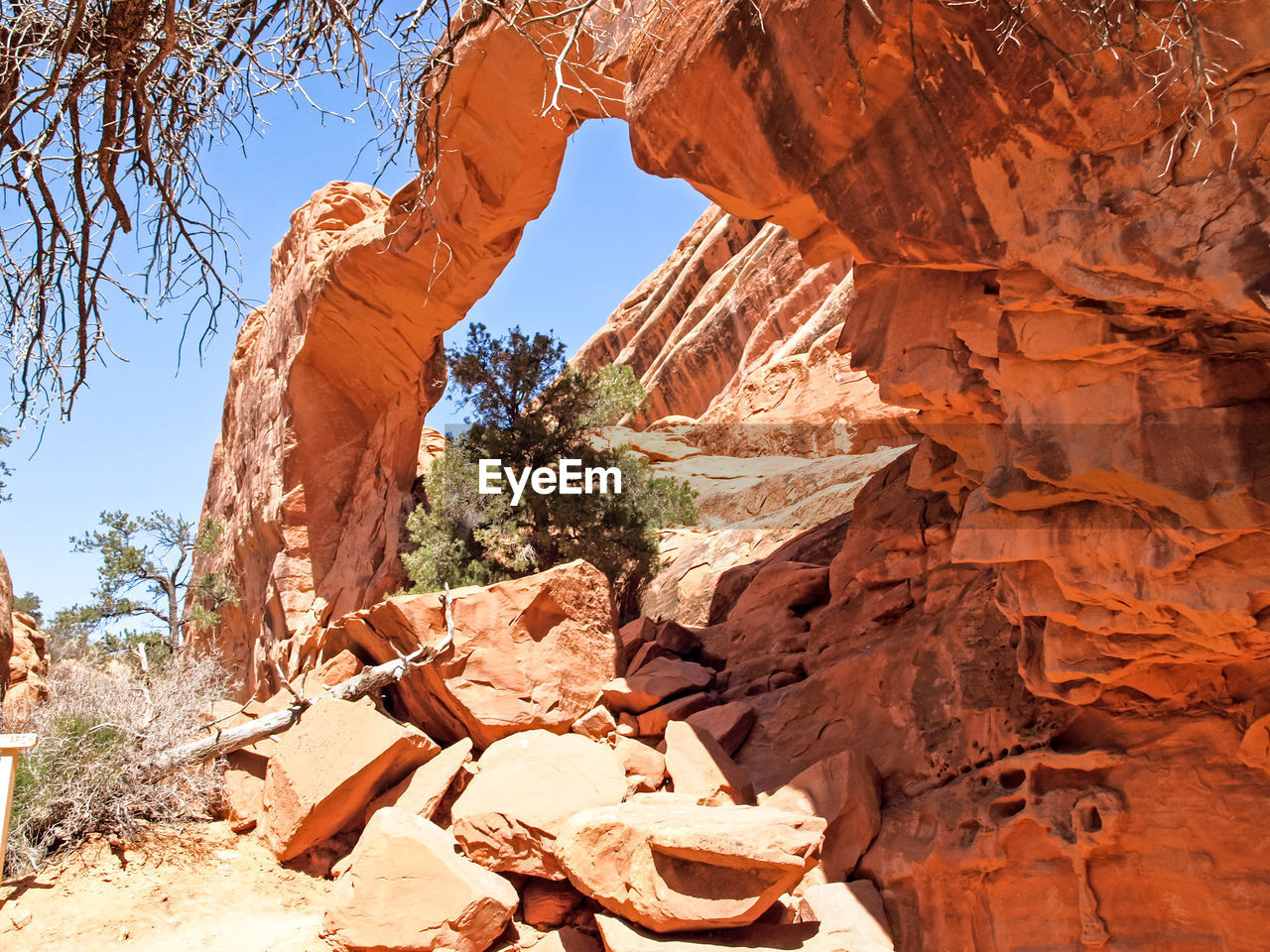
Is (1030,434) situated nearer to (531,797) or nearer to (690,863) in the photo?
(690,863)

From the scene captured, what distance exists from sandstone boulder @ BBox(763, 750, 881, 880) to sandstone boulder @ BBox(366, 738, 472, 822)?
278 cm

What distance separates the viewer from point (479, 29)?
9023 mm

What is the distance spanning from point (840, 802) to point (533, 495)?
617 cm

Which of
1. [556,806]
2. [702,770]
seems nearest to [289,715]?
[556,806]

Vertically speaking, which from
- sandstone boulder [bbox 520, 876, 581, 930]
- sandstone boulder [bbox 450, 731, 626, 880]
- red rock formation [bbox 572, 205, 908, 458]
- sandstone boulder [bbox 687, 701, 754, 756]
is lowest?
sandstone boulder [bbox 520, 876, 581, 930]

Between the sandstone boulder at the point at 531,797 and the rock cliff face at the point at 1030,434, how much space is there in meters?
1.35

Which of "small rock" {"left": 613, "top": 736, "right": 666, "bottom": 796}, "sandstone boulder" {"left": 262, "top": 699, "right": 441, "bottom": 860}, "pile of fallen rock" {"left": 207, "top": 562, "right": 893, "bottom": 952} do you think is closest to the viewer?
"pile of fallen rock" {"left": 207, "top": 562, "right": 893, "bottom": 952}

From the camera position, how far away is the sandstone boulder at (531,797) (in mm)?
6691

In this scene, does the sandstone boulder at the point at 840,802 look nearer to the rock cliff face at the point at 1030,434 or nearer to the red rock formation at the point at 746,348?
the rock cliff face at the point at 1030,434

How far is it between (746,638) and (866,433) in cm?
939

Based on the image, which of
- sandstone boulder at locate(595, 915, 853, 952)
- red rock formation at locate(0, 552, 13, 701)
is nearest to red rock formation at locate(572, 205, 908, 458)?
sandstone boulder at locate(595, 915, 853, 952)

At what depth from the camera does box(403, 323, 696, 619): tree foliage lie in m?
11.5

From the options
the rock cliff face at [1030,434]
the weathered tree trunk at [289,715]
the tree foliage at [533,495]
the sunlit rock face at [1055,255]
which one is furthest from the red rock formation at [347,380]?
the sunlit rock face at [1055,255]

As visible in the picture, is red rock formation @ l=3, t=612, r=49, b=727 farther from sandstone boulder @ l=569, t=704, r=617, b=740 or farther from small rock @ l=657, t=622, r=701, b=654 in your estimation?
small rock @ l=657, t=622, r=701, b=654
